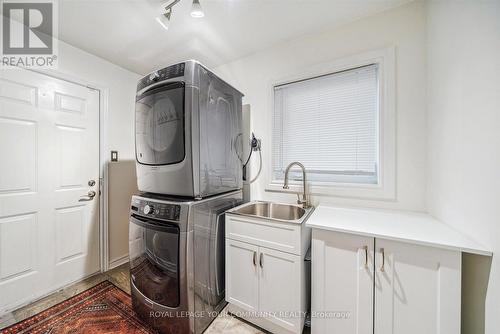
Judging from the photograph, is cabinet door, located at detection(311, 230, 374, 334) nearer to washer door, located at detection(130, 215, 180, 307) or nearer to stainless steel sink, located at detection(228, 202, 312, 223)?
stainless steel sink, located at detection(228, 202, 312, 223)

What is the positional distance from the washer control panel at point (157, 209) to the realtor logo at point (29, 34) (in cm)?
163

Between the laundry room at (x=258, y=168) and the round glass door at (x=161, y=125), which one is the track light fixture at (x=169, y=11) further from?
the round glass door at (x=161, y=125)

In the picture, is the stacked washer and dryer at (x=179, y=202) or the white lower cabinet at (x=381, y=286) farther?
the stacked washer and dryer at (x=179, y=202)

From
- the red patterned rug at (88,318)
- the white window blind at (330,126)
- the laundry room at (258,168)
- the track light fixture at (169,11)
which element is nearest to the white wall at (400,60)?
the laundry room at (258,168)

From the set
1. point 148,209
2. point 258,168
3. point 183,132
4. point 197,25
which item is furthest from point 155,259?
point 197,25

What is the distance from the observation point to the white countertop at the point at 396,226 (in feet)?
2.94

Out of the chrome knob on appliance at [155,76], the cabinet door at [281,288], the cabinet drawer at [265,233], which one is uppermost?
the chrome knob on appliance at [155,76]

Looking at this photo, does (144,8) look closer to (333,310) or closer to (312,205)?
(312,205)

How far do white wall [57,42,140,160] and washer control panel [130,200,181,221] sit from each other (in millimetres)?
1214

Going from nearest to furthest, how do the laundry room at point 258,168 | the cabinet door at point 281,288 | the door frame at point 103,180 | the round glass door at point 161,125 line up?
the laundry room at point 258,168 < the cabinet door at point 281,288 < the round glass door at point 161,125 < the door frame at point 103,180

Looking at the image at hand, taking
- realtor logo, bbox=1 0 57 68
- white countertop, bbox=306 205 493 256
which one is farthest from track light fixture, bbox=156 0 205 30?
white countertop, bbox=306 205 493 256

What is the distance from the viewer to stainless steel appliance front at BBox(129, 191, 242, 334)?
124cm

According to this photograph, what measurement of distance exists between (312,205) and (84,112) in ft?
8.42

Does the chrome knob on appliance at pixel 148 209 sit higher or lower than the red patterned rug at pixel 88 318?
higher
